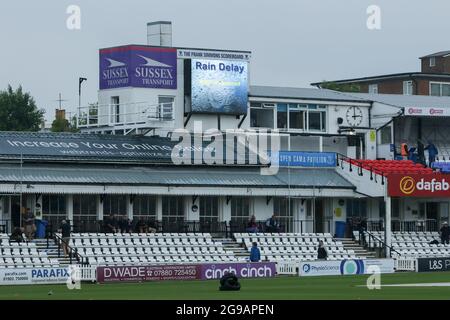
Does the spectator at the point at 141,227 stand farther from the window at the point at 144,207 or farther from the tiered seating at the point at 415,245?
the tiered seating at the point at 415,245

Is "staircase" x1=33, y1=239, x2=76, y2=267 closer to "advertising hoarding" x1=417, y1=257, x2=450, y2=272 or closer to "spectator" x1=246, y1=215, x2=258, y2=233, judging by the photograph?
"spectator" x1=246, y1=215, x2=258, y2=233

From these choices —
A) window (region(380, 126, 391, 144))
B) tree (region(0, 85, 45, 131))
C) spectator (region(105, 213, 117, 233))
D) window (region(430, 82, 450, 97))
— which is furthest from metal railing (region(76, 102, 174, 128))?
tree (region(0, 85, 45, 131))

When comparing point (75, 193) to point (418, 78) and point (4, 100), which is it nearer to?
point (418, 78)

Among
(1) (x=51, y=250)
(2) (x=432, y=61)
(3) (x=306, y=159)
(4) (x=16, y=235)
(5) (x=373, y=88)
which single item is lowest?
(1) (x=51, y=250)

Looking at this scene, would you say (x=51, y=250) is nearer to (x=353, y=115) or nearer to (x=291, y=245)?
(x=291, y=245)

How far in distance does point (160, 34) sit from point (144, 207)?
11274 mm

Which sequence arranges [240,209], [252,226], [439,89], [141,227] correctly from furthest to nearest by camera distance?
[439,89] < [240,209] < [252,226] < [141,227]

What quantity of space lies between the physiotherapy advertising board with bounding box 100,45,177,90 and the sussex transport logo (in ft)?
43.2

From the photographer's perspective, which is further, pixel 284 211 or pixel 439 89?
pixel 439 89

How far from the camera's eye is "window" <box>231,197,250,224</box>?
69.2 m

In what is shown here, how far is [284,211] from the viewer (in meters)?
71.6

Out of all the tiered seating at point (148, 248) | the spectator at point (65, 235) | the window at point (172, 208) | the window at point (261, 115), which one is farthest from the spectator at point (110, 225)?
the window at point (261, 115)

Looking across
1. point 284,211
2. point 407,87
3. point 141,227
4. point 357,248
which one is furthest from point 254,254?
point 407,87
